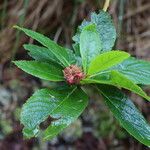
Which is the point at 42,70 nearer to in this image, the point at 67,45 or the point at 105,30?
the point at 105,30

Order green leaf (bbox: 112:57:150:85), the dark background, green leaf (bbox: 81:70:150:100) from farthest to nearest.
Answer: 1. the dark background
2. green leaf (bbox: 112:57:150:85)
3. green leaf (bbox: 81:70:150:100)

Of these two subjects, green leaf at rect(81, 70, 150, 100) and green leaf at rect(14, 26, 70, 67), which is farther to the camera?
green leaf at rect(14, 26, 70, 67)

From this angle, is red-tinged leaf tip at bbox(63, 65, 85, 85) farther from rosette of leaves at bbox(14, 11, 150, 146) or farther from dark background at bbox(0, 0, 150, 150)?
dark background at bbox(0, 0, 150, 150)

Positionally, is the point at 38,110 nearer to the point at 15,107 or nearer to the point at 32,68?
the point at 32,68

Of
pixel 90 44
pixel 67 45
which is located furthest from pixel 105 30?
pixel 67 45

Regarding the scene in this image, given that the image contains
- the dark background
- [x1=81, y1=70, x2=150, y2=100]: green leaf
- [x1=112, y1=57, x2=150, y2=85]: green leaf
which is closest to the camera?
[x1=81, y1=70, x2=150, y2=100]: green leaf

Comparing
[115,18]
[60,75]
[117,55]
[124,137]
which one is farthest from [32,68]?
[124,137]

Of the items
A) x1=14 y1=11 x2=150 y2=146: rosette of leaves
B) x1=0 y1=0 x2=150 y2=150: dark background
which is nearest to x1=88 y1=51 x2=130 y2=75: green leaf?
x1=14 y1=11 x2=150 y2=146: rosette of leaves

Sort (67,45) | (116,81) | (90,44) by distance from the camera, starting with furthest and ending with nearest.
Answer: (67,45), (90,44), (116,81)
